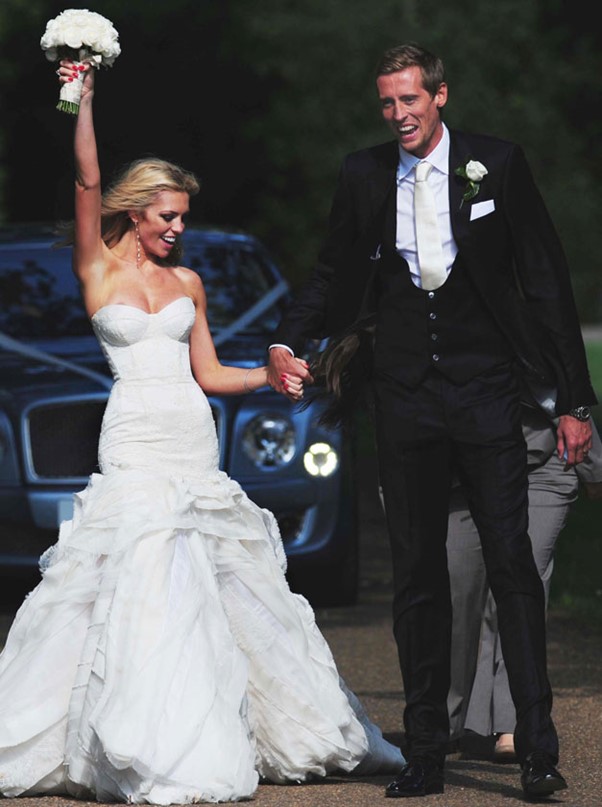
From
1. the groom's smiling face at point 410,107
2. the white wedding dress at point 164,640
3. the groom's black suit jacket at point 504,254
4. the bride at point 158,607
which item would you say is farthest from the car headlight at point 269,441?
the groom's smiling face at point 410,107

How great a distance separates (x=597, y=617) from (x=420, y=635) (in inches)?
153

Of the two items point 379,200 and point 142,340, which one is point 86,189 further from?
point 379,200

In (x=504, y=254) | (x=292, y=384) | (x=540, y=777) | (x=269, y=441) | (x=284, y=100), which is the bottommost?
(x=540, y=777)

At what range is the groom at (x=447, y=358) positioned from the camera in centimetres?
592

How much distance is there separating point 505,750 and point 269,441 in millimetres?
3118

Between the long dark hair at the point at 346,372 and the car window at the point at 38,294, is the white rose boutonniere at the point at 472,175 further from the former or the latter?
the car window at the point at 38,294

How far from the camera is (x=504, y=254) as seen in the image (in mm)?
6000

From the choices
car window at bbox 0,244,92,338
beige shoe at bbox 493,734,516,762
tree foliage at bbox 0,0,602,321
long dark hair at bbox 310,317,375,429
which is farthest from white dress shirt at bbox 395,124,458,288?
tree foliage at bbox 0,0,602,321

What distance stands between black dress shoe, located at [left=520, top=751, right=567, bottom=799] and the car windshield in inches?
181

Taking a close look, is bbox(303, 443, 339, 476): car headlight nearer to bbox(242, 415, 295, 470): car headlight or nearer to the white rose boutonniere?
bbox(242, 415, 295, 470): car headlight

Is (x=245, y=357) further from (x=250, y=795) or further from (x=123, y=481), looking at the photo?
(x=250, y=795)

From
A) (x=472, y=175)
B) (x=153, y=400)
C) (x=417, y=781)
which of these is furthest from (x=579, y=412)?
(x=153, y=400)

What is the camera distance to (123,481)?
6.28m

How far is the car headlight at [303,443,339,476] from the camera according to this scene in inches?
372
